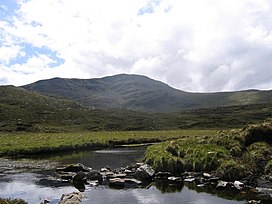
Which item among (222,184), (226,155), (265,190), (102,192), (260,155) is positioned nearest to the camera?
(265,190)

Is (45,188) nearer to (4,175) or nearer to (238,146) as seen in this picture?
(4,175)

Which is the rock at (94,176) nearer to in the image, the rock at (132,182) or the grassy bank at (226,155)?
the rock at (132,182)

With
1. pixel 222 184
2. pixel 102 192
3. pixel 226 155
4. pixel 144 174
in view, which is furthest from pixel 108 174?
pixel 226 155

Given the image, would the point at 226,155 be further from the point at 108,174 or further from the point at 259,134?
the point at 108,174

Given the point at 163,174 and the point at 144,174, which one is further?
the point at 163,174

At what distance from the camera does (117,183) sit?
116ft

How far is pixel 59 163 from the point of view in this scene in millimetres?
51469

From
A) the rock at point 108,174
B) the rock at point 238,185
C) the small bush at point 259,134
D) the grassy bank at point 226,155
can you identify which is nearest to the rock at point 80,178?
the rock at point 108,174

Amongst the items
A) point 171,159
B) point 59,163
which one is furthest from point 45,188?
point 59,163

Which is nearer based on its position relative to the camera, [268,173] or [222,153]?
[268,173]

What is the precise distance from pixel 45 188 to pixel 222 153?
61.6ft

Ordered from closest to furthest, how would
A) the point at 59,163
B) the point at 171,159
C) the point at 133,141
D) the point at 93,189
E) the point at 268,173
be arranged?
1. the point at 93,189
2. the point at 268,173
3. the point at 171,159
4. the point at 59,163
5. the point at 133,141

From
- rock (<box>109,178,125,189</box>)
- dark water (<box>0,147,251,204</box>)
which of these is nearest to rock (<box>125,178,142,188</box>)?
rock (<box>109,178,125,189</box>)

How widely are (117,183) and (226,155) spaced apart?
12.2 metres
